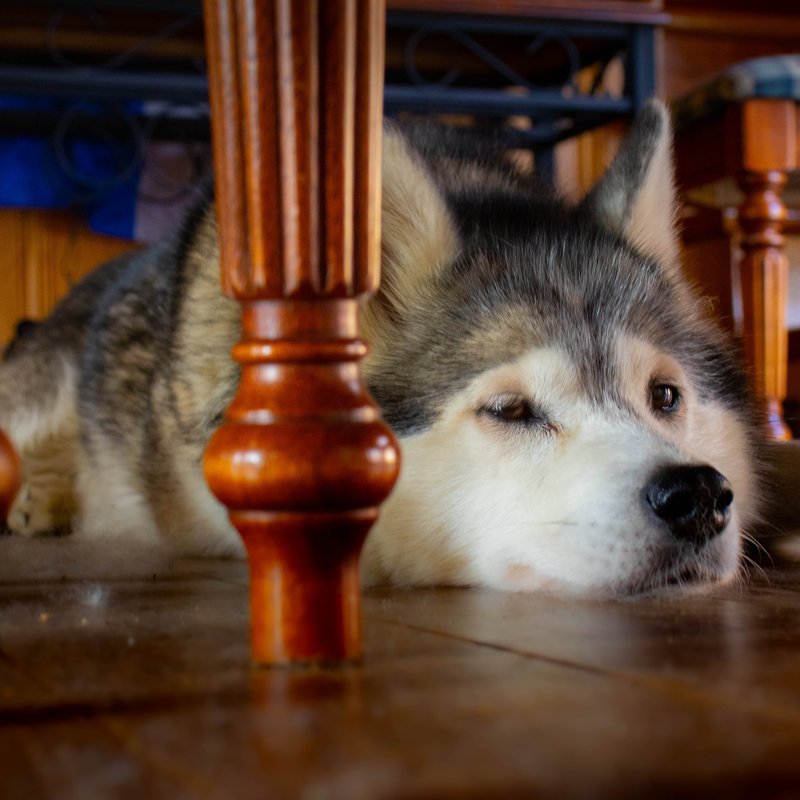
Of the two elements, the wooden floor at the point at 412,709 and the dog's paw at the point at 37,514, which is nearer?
the wooden floor at the point at 412,709

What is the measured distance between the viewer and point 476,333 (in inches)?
59.5

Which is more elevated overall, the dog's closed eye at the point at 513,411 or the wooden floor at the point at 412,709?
the dog's closed eye at the point at 513,411

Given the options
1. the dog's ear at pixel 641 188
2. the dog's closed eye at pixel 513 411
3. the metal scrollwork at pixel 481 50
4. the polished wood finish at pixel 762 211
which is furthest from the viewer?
the metal scrollwork at pixel 481 50

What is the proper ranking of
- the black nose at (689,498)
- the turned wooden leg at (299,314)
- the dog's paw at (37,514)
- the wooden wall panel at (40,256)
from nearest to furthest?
the turned wooden leg at (299,314)
the black nose at (689,498)
the dog's paw at (37,514)
the wooden wall panel at (40,256)

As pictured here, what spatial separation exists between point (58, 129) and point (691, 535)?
238 centimetres

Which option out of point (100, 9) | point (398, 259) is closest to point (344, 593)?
point (398, 259)

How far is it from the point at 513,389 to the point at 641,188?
519mm

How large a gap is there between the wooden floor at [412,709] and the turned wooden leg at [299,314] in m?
0.07

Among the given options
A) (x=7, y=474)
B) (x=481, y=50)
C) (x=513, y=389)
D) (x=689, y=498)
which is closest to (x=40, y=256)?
(x=481, y=50)

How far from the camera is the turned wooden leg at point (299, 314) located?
0.78m

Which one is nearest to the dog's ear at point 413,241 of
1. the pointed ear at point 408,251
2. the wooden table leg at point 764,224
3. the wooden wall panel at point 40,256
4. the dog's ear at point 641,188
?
the pointed ear at point 408,251

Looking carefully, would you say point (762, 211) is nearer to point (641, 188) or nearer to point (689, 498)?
point (641, 188)

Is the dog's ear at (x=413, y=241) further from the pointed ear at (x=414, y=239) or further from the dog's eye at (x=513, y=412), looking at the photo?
the dog's eye at (x=513, y=412)

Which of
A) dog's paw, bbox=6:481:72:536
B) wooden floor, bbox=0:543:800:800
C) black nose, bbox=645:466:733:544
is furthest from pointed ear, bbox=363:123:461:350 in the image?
dog's paw, bbox=6:481:72:536
